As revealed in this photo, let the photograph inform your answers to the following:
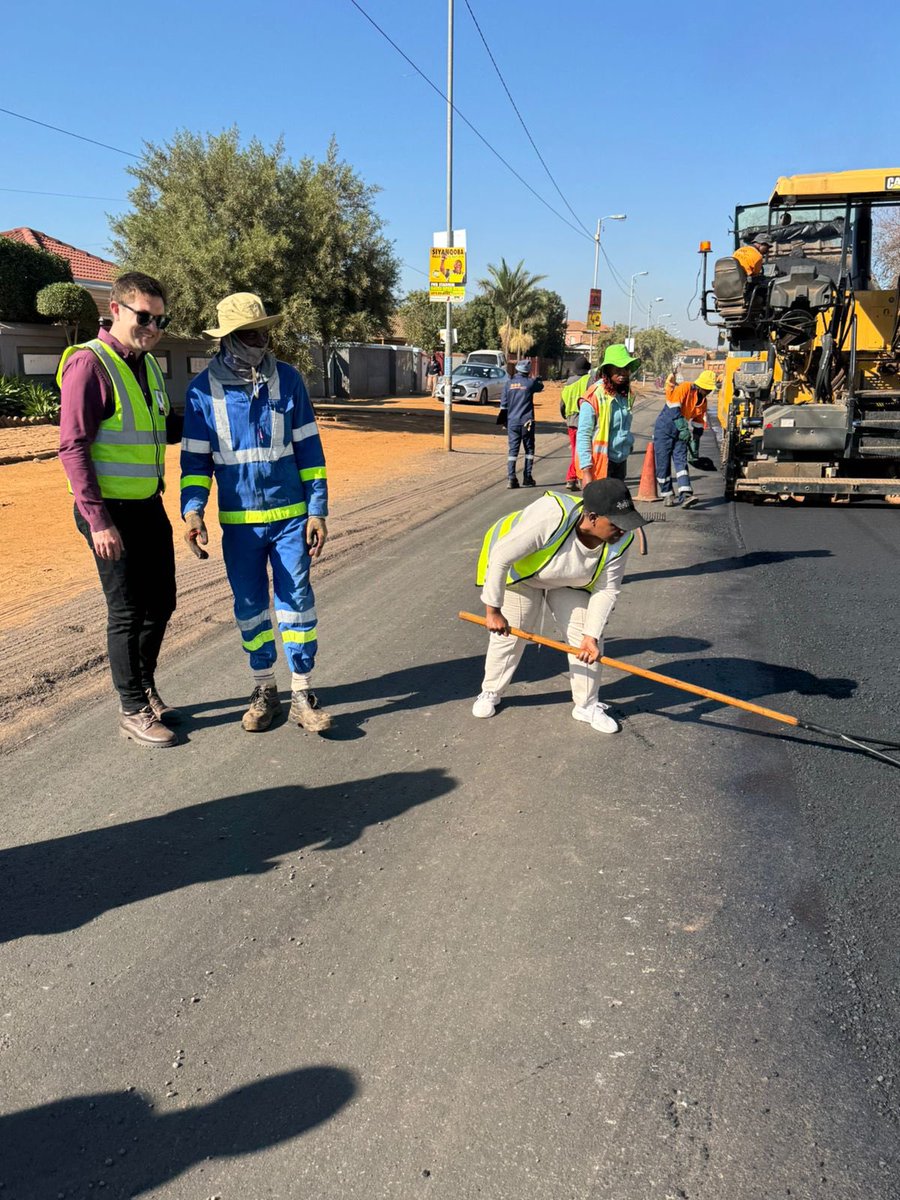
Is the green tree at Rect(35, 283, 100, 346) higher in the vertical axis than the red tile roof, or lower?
lower

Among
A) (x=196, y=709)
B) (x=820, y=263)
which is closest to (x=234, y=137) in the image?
(x=820, y=263)

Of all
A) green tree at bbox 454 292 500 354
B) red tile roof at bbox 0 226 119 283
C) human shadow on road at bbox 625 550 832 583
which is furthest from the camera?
green tree at bbox 454 292 500 354

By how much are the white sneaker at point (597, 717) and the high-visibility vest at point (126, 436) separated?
2282 millimetres

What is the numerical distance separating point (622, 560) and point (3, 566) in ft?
18.8

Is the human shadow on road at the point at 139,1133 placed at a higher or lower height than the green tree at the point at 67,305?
lower

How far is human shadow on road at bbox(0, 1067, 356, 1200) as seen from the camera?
1.93 meters

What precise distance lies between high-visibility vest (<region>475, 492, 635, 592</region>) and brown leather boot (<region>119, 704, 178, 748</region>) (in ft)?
5.34

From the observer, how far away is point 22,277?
1991 centimetres

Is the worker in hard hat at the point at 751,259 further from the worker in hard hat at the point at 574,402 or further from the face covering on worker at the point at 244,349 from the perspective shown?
the face covering on worker at the point at 244,349

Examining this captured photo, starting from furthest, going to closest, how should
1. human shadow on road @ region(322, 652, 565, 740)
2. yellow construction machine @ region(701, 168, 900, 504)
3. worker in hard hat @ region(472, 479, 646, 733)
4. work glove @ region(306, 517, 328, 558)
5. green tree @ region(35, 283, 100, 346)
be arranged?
green tree @ region(35, 283, 100, 346)
yellow construction machine @ region(701, 168, 900, 504)
human shadow on road @ region(322, 652, 565, 740)
work glove @ region(306, 517, 328, 558)
worker in hard hat @ region(472, 479, 646, 733)

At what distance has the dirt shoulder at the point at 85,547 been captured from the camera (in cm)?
493

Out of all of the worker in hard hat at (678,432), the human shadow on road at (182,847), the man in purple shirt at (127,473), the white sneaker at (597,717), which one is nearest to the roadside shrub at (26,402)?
the worker in hard hat at (678,432)

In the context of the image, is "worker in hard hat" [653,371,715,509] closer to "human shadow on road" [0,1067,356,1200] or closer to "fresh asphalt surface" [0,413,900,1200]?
"fresh asphalt surface" [0,413,900,1200]

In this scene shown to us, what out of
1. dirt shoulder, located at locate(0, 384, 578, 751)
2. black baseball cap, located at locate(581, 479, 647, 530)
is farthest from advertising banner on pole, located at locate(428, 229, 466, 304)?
black baseball cap, located at locate(581, 479, 647, 530)
